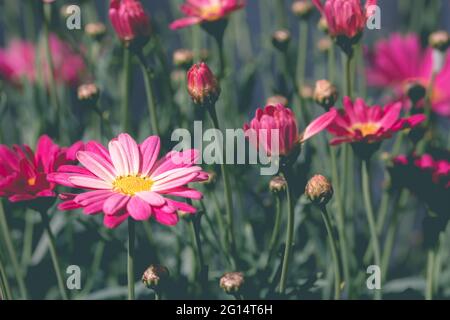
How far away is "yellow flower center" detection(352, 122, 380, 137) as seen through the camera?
0.66 meters

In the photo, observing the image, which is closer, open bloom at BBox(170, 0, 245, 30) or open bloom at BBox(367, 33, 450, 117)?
open bloom at BBox(170, 0, 245, 30)

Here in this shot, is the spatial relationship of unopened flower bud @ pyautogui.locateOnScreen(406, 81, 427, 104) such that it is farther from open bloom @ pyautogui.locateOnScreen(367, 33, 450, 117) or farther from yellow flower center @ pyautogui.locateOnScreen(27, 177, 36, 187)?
yellow flower center @ pyautogui.locateOnScreen(27, 177, 36, 187)

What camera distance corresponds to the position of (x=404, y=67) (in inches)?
42.6

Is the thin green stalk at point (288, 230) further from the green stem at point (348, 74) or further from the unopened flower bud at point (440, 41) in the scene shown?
the unopened flower bud at point (440, 41)

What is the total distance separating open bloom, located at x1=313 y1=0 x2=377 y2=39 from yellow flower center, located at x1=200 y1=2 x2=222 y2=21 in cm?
11

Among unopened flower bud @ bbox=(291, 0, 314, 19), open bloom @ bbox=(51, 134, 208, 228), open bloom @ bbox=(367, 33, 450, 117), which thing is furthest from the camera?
open bloom @ bbox=(367, 33, 450, 117)

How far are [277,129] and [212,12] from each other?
0.22m

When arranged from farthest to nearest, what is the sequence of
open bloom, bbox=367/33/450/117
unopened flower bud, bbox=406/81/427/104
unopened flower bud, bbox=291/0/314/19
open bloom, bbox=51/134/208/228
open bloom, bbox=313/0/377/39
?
open bloom, bbox=367/33/450/117
unopened flower bud, bbox=291/0/314/19
unopened flower bud, bbox=406/81/427/104
open bloom, bbox=313/0/377/39
open bloom, bbox=51/134/208/228

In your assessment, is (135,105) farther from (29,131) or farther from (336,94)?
(336,94)

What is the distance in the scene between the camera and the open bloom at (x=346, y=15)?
0.64 metres

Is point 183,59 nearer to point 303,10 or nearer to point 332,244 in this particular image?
point 303,10

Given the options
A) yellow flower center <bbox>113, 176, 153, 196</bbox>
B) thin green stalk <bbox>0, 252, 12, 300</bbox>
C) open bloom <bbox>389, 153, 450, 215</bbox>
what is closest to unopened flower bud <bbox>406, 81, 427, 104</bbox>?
open bloom <bbox>389, 153, 450, 215</bbox>

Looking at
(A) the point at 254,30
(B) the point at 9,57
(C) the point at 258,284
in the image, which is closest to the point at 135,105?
(A) the point at 254,30

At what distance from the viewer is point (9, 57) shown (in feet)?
3.95
